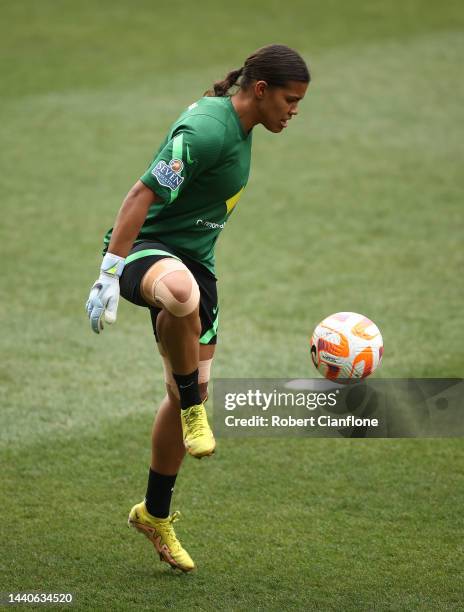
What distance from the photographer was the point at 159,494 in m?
4.54

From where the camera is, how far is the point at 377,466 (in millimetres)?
5535

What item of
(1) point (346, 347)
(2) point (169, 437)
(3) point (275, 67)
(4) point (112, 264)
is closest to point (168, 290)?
(4) point (112, 264)

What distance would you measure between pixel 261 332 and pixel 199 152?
371 centimetres

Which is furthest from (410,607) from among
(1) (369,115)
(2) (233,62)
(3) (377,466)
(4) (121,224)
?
(2) (233,62)

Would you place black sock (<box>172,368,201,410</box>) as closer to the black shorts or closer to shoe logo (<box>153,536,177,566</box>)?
the black shorts

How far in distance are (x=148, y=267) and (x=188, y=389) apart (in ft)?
1.81

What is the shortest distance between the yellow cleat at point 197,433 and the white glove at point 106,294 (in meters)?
0.56

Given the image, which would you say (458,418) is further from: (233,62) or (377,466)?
(233,62)

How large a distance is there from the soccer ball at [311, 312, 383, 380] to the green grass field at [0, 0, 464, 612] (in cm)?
68

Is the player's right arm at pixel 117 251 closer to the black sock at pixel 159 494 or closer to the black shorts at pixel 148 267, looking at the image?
the black shorts at pixel 148 267

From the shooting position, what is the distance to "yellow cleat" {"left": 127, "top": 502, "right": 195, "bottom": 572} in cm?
436

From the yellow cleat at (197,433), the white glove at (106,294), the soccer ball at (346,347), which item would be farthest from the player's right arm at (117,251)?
the soccer ball at (346,347)

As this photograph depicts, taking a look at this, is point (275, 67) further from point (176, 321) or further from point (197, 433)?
point (197, 433)

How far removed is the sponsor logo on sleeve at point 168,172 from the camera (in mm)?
3959
